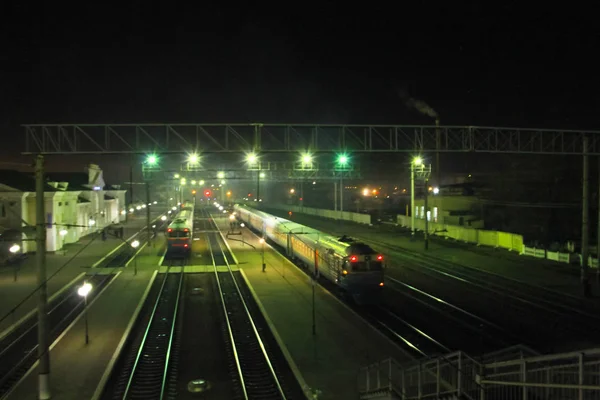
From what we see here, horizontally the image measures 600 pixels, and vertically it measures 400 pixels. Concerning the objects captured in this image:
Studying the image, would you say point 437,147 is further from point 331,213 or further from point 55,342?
point 331,213

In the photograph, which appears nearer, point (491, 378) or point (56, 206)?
point (491, 378)

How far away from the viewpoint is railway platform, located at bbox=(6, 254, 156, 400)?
12.4 metres

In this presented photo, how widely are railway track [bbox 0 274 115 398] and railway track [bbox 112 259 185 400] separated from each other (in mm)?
2638

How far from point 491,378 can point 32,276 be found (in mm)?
27859

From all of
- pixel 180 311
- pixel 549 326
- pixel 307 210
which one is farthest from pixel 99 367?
pixel 307 210

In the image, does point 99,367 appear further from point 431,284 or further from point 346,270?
point 431,284

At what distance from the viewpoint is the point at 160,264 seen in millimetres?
34188

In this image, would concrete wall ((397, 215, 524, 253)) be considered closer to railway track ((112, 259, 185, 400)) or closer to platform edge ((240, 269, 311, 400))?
platform edge ((240, 269, 311, 400))

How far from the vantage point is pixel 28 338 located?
57.3 feet

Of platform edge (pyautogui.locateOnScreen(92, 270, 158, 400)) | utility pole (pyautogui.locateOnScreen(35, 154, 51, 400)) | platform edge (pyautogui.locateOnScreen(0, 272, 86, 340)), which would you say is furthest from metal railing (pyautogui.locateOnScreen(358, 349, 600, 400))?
platform edge (pyautogui.locateOnScreen(0, 272, 86, 340))

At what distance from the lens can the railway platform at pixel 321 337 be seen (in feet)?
42.0

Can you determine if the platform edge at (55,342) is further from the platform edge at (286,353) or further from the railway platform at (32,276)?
the platform edge at (286,353)

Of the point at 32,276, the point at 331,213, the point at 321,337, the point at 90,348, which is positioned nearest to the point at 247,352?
the point at 321,337

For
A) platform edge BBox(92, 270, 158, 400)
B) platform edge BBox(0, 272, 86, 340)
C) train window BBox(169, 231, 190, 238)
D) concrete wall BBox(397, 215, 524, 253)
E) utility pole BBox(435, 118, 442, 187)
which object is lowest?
platform edge BBox(0, 272, 86, 340)
